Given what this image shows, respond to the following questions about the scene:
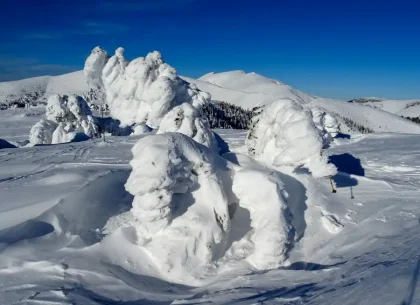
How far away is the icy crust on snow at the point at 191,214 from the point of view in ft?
33.6

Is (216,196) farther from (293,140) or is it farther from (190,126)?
(190,126)

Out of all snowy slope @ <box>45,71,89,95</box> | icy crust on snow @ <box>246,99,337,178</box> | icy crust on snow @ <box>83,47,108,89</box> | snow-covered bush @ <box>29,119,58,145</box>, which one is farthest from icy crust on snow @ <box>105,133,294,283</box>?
snowy slope @ <box>45,71,89,95</box>

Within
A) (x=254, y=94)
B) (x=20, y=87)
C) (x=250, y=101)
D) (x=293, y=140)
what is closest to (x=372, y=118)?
(x=250, y=101)

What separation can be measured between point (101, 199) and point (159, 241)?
11.0ft

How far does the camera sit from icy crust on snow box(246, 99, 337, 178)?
509 inches

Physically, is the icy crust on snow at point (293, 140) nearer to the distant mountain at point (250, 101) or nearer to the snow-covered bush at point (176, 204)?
the snow-covered bush at point (176, 204)

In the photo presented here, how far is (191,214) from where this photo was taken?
35.3 ft

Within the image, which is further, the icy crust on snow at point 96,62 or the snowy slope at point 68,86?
the snowy slope at point 68,86

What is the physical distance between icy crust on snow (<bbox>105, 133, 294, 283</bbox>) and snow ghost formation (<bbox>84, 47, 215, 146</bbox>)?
74.9ft

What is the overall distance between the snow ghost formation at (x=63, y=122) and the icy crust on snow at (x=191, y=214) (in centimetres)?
2599

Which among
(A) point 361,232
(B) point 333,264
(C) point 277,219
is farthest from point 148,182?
(A) point 361,232

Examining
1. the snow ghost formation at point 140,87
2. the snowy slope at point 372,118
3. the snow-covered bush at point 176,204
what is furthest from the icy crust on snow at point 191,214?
the snowy slope at point 372,118

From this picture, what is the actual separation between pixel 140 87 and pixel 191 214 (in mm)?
30096

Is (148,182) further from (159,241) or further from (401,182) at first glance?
(401,182)
